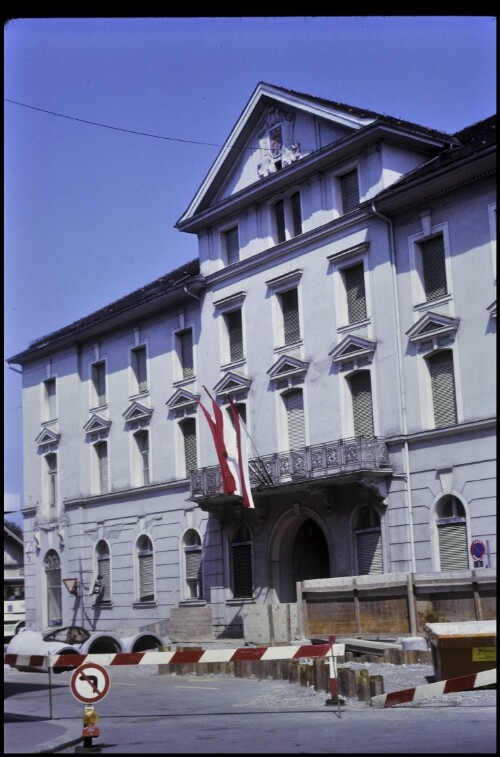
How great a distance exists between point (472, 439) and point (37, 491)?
2527 centimetres

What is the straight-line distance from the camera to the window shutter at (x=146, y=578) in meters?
42.8

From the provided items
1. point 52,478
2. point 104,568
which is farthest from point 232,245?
point 52,478

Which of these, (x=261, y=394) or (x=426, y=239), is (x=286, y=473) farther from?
(x=426, y=239)

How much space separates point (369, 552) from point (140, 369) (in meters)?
15.2

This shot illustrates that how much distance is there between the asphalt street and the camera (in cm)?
1253

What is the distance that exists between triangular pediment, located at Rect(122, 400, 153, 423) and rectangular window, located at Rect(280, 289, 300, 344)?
823 cm

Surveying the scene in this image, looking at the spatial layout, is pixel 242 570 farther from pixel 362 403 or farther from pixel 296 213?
pixel 296 213

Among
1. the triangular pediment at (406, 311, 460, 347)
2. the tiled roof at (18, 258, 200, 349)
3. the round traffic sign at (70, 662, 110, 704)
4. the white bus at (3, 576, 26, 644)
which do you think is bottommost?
the round traffic sign at (70, 662, 110, 704)

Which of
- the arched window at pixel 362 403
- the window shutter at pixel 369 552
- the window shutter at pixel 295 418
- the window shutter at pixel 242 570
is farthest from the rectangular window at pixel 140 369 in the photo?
the window shutter at pixel 369 552

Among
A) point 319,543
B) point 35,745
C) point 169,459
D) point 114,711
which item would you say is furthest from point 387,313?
point 35,745

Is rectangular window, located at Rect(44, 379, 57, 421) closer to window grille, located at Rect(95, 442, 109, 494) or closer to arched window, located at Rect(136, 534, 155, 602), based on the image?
window grille, located at Rect(95, 442, 109, 494)

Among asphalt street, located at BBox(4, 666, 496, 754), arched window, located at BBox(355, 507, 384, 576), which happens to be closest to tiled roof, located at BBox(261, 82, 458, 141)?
arched window, located at BBox(355, 507, 384, 576)

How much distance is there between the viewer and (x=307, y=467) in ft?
112

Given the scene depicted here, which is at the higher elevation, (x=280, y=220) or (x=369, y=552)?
(x=280, y=220)
